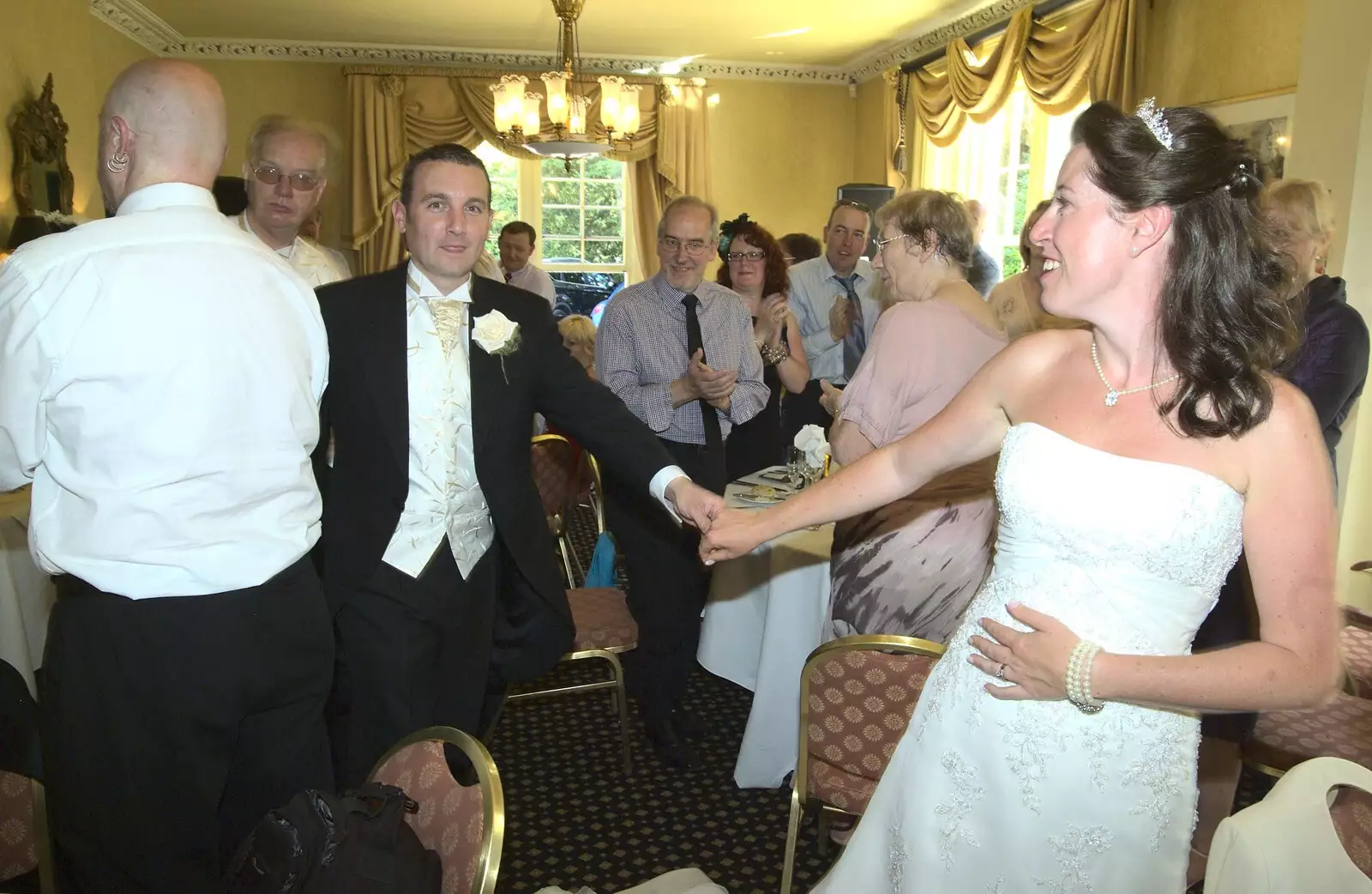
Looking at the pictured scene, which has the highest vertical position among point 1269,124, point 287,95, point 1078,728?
point 287,95

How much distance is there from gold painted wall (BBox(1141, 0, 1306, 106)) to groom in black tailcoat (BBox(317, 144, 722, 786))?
4.42 meters

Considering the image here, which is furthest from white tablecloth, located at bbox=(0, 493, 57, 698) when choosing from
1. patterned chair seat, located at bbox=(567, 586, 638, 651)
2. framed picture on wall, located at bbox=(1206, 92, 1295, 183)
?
framed picture on wall, located at bbox=(1206, 92, 1295, 183)

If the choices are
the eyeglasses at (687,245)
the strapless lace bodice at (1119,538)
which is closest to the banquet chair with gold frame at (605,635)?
the eyeglasses at (687,245)

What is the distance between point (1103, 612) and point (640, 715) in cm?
252

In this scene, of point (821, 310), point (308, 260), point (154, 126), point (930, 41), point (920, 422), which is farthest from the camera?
point (930, 41)

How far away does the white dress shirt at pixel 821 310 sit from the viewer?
5578mm

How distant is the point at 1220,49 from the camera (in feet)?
18.2

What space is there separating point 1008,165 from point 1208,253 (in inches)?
280

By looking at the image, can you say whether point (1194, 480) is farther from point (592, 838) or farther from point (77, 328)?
point (592, 838)

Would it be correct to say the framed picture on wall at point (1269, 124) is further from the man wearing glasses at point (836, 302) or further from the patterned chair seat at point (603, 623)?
the patterned chair seat at point (603, 623)

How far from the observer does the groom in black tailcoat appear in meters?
2.28

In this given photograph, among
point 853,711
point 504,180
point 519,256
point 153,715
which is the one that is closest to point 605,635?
point 853,711

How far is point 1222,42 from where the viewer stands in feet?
18.2

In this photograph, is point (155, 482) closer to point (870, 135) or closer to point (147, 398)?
point (147, 398)
